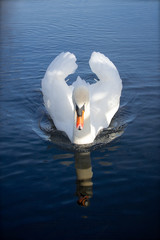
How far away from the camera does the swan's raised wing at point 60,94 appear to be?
999 cm

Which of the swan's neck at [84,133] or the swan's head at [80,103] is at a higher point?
the swan's head at [80,103]

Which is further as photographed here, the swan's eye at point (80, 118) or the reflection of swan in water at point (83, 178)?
the swan's eye at point (80, 118)

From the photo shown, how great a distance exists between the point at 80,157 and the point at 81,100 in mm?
1218

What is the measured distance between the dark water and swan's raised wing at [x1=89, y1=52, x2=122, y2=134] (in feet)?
0.93

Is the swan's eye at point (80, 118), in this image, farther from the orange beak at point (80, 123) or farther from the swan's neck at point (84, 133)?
the swan's neck at point (84, 133)

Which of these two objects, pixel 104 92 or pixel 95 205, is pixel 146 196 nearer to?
pixel 95 205

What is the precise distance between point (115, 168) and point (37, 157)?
1699 mm

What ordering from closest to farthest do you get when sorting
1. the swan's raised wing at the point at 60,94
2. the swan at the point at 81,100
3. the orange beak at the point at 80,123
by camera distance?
1. the orange beak at the point at 80,123
2. the swan at the point at 81,100
3. the swan's raised wing at the point at 60,94

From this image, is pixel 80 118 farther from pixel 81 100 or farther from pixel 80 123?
pixel 81 100

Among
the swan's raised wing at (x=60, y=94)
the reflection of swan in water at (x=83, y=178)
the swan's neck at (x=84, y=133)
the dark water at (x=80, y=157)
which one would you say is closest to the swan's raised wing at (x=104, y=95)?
the dark water at (x=80, y=157)

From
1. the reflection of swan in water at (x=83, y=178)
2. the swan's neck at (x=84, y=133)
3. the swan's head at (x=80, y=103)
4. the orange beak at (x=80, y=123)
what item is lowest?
the reflection of swan in water at (x=83, y=178)

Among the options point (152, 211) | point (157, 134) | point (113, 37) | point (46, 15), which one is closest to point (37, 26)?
point (46, 15)

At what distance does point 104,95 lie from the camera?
10531 mm

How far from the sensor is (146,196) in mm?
7520
